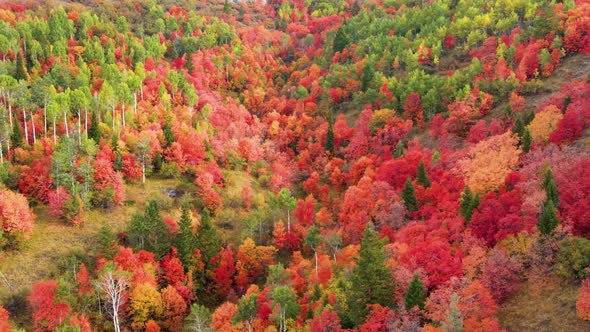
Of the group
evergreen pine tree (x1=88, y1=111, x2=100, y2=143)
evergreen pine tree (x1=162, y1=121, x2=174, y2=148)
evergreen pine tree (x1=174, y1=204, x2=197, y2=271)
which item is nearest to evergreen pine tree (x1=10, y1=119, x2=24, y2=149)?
evergreen pine tree (x1=88, y1=111, x2=100, y2=143)

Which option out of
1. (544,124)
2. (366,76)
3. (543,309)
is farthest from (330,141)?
(543,309)

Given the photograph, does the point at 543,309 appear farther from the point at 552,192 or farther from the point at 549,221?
the point at 552,192

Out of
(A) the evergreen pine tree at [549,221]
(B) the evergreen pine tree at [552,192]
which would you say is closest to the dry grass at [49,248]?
(A) the evergreen pine tree at [549,221]

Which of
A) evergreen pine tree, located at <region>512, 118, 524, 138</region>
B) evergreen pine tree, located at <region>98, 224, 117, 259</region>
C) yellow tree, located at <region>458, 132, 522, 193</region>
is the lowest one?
evergreen pine tree, located at <region>98, 224, 117, 259</region>

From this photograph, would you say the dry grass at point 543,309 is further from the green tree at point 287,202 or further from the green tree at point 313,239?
the green tree at point 287,202

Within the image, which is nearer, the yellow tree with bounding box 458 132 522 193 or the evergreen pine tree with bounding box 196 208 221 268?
the yellow tree with bounding box 458 132 522 193

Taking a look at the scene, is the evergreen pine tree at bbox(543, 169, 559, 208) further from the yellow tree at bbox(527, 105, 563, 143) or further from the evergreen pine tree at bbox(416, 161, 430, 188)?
the evergreen pine tree at bbox(416, 161, 430, 188)
